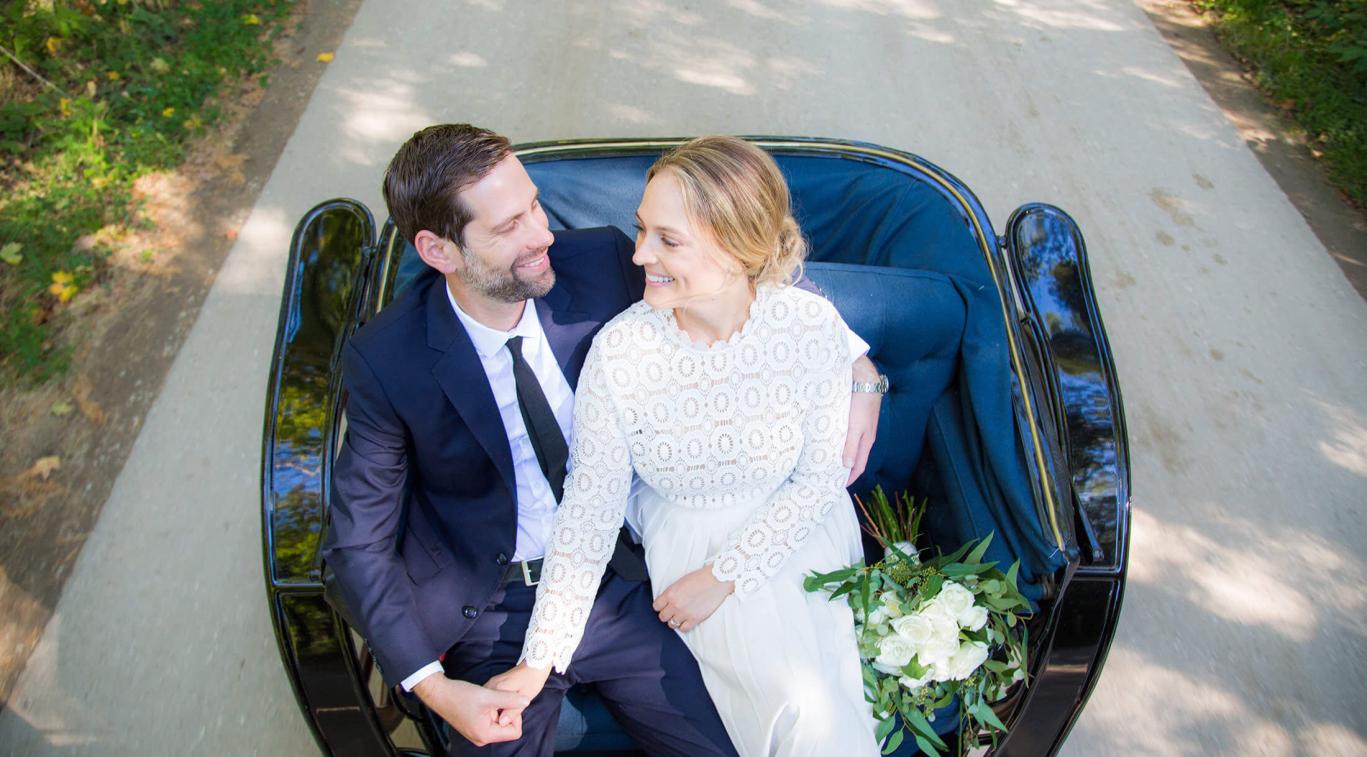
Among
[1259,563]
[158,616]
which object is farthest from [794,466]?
[158,616]

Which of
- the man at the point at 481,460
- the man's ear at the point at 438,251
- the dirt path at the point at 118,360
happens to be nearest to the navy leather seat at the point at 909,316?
the man at the point at 481,460

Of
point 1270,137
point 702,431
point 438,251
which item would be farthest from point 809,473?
point 1270,137

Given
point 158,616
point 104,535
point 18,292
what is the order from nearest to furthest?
point 158,616 → point 104,535 → point 18,292

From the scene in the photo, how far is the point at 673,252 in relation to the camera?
177cm

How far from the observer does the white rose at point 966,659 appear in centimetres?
180

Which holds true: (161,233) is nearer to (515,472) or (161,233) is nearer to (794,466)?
(515,472)

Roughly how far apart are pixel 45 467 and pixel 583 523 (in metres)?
2.39

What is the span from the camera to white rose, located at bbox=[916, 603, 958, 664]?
1.78 m

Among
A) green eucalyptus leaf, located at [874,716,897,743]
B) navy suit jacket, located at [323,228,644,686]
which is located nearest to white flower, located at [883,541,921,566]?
green eucalyptus leaf, located at [874,716,897,743]

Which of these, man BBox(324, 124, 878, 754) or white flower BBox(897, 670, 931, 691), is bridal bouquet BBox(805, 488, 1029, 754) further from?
man BBox(324, 124, 878, 754)

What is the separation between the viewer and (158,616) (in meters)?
2.82

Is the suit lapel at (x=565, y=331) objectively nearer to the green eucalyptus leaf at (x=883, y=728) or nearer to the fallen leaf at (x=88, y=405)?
the green eucalyptus leaf at (x=883, y=728)

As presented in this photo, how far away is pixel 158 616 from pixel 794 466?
→ 217 centimetres

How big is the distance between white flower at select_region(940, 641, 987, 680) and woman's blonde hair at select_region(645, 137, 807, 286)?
35.8 inches
